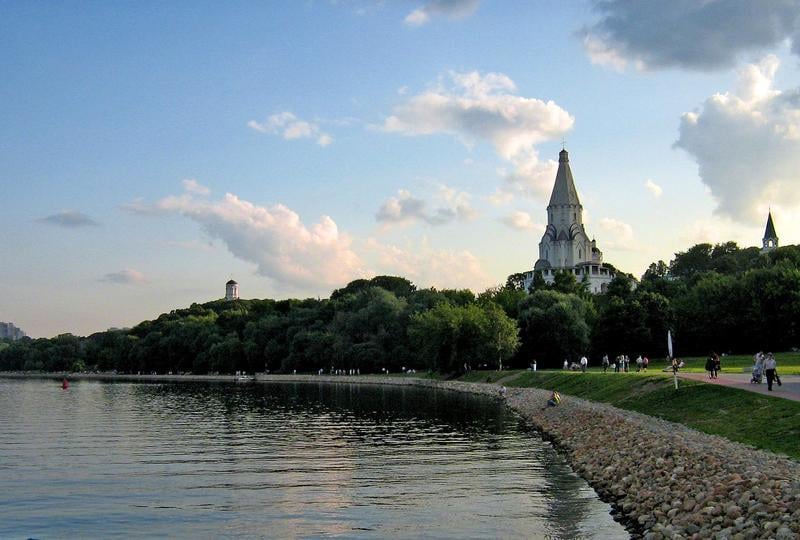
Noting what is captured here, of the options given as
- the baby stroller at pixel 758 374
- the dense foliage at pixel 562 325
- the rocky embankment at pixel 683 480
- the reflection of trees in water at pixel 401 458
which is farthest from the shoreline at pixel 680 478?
the dense foliage at pixel 562 325

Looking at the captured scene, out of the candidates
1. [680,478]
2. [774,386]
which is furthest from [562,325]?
[680,478]

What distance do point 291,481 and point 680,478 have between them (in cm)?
1372

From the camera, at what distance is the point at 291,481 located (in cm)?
2953

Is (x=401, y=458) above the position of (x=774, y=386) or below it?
below

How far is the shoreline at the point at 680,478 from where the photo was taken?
1833 centimetres

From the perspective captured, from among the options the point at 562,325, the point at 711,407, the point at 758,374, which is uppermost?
the point at 562,325

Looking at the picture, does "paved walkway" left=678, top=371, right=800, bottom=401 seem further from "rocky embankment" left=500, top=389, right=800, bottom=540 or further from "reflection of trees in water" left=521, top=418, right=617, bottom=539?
"reflection of trees in water" left=521, top=418, right=617, bottom=539

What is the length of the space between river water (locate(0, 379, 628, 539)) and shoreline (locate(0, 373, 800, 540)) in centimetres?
92

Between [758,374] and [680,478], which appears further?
[758,374]

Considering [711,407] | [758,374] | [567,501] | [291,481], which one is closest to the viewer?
[567,501]

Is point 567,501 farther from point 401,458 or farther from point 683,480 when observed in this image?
point 401,458

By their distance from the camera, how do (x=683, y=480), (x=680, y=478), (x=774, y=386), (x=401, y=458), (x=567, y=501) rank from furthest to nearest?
(x=774, y=386), (x=401, y=458), (x=567, y=501), (x=680, y=478), (x=683, y=480)

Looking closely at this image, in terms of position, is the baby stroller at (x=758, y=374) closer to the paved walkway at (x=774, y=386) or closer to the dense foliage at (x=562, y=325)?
the paved walkway at (x=774, y=386)

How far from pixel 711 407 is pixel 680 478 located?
1514 centimetres
